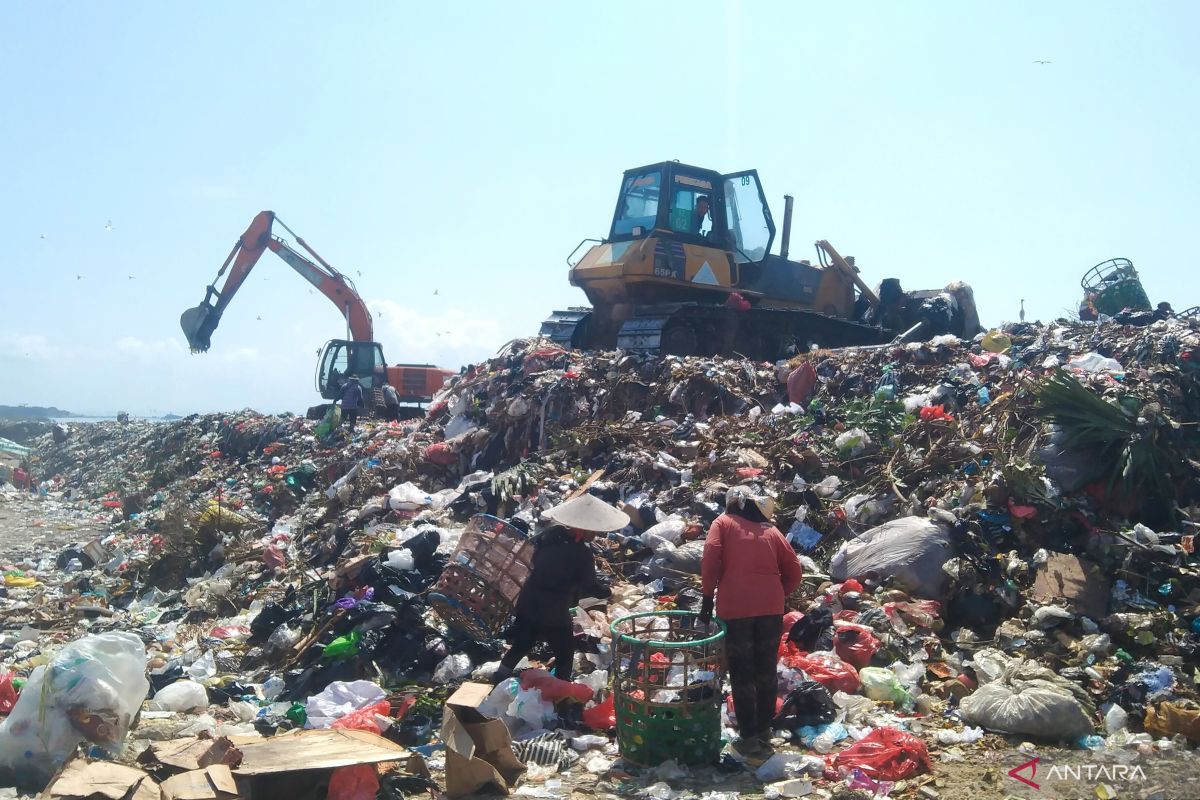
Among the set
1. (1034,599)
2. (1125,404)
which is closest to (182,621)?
(1034,599)

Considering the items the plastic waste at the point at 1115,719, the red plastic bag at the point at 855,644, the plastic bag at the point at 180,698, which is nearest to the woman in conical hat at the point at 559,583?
the red plastic bag at the point at 855,644

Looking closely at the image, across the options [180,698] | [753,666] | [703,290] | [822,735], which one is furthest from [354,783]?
[703,290]

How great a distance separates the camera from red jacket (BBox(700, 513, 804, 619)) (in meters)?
3.89

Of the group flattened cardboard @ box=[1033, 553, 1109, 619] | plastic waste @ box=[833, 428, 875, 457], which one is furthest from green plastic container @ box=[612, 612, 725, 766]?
plastic waste @ box=[833, 428, 875, 457]

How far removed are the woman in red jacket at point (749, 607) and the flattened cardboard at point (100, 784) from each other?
7.63 ft

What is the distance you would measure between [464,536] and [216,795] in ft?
7.22

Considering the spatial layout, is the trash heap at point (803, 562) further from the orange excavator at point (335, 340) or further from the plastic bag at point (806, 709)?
the orange excavator at point (335, 340)

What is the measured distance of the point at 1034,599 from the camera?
5.06m

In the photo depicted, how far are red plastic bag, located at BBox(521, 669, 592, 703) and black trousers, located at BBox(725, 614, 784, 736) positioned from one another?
79cm

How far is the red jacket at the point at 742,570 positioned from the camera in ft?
12.8

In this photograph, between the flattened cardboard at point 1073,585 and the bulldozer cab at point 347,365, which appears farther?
→ the bulldozer cab at point 347,365

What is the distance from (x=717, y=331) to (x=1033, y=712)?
8.11 m

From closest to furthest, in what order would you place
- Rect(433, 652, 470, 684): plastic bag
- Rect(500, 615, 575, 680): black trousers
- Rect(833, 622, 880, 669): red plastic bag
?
Rect(500, 615, 575, 680): black trousers, Rect(833, 622, 880, 669): red plastic bag, Rect(433, 652, 470, 684): plastic bag

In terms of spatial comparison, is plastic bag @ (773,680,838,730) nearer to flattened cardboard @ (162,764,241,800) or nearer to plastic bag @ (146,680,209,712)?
flattened cardboard @ (162,764,241,800)
